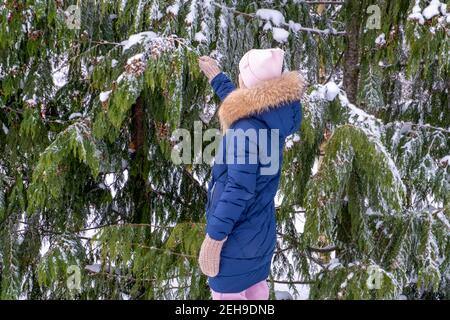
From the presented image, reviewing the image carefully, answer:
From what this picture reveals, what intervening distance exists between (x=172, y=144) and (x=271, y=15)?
0.98 metres

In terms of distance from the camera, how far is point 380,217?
384 cm

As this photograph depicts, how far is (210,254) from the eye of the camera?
2.46 metres

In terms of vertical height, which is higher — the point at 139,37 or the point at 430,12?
the point at 430,12

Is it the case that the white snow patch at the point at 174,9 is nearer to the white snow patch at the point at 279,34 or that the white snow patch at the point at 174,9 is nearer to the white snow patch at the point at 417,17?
the white snow patch at the point at 279,34

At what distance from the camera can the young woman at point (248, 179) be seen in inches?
94.7

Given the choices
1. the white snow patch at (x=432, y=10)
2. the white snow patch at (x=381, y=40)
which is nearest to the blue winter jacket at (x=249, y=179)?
the white snow patch at (x=432, y=10)

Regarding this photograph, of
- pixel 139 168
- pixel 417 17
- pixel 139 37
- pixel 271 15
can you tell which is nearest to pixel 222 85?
pixel 139 37

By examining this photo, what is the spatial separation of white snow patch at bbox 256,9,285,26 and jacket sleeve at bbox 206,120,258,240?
4.62 ft

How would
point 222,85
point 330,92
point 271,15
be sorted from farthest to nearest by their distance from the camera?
point 271,15 → point 330,92 → point 222,85

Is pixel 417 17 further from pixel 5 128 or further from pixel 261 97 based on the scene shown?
pixel 5 128

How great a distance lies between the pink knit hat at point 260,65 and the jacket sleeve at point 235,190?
0.32m

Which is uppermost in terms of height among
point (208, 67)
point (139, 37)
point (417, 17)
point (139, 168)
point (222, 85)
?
point (417, 17)

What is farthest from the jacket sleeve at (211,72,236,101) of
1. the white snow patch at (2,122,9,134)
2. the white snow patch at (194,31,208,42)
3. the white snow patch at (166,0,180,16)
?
the white snow patch at (2,122,9,134)

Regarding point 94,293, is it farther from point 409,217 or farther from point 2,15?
point 409,217
